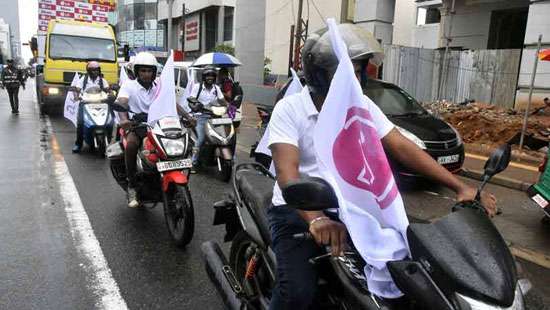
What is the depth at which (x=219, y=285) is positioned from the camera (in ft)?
9.16

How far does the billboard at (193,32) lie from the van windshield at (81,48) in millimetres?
24517

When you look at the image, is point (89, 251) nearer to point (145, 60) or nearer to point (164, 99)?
point (164, 99)

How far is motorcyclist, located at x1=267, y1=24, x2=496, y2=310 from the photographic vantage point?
6.45 feet

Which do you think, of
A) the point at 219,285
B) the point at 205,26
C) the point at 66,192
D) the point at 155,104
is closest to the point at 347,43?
the point at 219,285

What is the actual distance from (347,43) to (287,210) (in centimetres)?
81

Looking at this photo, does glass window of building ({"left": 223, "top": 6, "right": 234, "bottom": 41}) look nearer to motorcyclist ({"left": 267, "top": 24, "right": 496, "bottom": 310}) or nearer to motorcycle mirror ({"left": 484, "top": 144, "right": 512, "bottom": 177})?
motorcyclist ({"left": 267, "top": 24, "right": 496, "bottom": 310})

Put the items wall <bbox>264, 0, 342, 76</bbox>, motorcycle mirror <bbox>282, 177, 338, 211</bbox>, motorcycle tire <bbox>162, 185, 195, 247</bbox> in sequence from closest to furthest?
1. motorcycle mirror <bbox>282, 177, 338, 211</bbox>
2. motorcycle tire <bbox>162, 185, 195, 247</bbox>
3. wall <bbox>264, 0, 342, 76</bbox>

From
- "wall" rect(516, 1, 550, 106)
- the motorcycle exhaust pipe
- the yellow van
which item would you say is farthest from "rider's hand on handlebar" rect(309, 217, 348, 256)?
the yellow van

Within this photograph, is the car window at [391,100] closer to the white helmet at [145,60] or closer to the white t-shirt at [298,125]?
the white helmet at [145,60]

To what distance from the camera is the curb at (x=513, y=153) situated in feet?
29.0

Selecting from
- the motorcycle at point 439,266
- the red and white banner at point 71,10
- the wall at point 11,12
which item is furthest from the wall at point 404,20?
the wall at point 11,12

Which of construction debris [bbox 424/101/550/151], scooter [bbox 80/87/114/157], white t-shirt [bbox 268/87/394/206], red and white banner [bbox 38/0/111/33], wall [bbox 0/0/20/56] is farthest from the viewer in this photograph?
wall [bbox 0/0/20/56]

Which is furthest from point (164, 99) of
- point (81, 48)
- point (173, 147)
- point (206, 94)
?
point (81, 48)

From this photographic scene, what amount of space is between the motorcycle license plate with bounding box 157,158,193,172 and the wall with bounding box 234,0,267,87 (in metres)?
18.2
